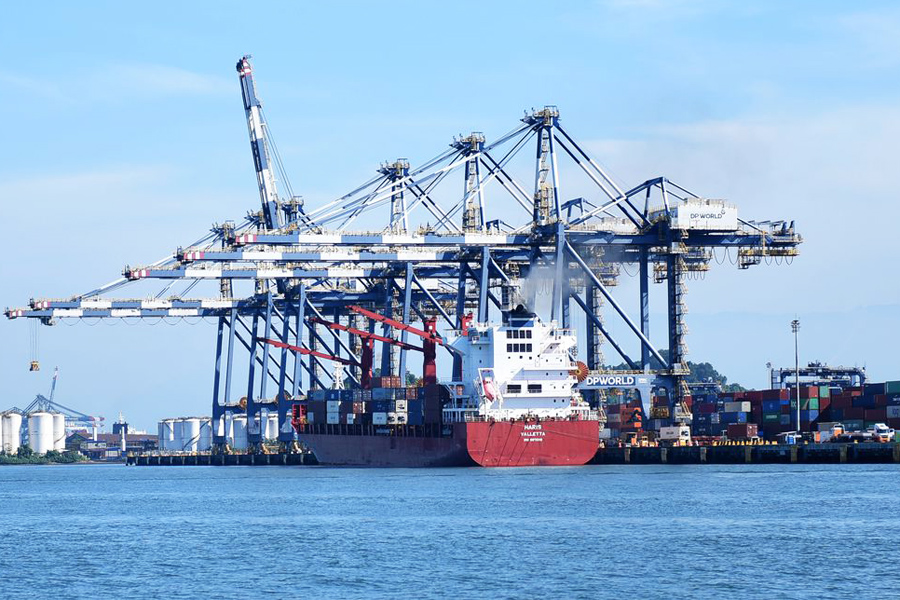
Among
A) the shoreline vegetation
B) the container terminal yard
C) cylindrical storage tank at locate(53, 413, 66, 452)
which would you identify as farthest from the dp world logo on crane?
cylindrical storage tank at locate(53, 413, 66, 452)

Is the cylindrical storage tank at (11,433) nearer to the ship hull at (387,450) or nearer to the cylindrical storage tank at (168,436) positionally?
the cylindrical storage tank at (168,436)

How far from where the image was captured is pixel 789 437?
7800 centimetres

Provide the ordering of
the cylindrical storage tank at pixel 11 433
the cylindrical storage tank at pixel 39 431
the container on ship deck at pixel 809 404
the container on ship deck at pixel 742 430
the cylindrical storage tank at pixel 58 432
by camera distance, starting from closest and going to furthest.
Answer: the container on ship deck at pixel 742 430, the container on ship deck at pixel 809 404, the cylindrical storage tank at pixel 39 431, the cylindrical storage tank at pixel 58 432, the cylindrical storage tank at pixel 11 433

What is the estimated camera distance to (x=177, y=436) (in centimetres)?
16462

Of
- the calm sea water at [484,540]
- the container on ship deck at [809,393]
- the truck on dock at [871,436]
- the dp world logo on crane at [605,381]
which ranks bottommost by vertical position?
the calm sea water at [484,540]

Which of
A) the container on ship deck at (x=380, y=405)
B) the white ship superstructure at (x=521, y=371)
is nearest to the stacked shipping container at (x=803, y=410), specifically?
the white ship superstructure at (x=521, y=371)

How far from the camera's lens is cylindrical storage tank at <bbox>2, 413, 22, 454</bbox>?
19150 cm

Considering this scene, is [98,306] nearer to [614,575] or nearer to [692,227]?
[692,227]

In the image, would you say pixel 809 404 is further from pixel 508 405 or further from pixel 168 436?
pixel 168 436

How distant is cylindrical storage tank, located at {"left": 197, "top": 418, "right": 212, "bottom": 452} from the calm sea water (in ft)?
306

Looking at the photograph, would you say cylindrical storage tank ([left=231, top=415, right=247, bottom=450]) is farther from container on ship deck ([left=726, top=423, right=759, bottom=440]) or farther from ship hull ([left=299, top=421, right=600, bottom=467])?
ship hull ([left=299, top=421, right=600, bottom=467])

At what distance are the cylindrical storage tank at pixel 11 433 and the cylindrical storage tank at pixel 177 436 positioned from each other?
118 ft

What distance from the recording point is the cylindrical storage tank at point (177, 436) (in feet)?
538

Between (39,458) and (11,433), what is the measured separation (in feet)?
35.0
